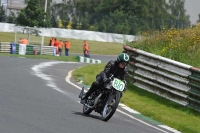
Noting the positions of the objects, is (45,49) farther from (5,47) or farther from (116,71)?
(116,71)

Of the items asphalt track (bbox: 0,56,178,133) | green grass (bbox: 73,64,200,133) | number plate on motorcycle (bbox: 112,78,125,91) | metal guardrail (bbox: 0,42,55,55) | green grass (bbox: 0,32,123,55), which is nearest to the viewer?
asphalt track (bbox: 0,56,178,133)

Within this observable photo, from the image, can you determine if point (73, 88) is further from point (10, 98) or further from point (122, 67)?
point (122, 67)

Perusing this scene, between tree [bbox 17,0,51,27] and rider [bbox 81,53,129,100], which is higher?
rider [bbox 81,53,129,100]

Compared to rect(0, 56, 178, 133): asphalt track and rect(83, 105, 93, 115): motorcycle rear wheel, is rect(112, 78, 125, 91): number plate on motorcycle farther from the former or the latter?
rect(83, 105, 93, 115): motorcycle rear wheel

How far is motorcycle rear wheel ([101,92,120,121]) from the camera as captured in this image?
11.7 m

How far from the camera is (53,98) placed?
48.5ft

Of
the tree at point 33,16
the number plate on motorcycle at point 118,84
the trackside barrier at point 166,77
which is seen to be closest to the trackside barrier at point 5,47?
the tree at point 33,16

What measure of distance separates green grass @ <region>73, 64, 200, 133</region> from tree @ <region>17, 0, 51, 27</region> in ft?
109

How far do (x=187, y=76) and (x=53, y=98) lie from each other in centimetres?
337

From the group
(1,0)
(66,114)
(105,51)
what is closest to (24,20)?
(105,51)

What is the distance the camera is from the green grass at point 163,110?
42.3ft

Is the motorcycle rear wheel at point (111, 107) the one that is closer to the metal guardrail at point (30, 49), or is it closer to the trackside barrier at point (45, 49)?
the metal guardrail at point (30, 49)

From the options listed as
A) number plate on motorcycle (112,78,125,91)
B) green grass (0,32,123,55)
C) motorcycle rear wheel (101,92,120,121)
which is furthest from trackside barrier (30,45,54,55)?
number plate on motorcycle (112,78,125,91)

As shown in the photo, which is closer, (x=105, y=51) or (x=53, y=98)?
(x=53, y=98)
